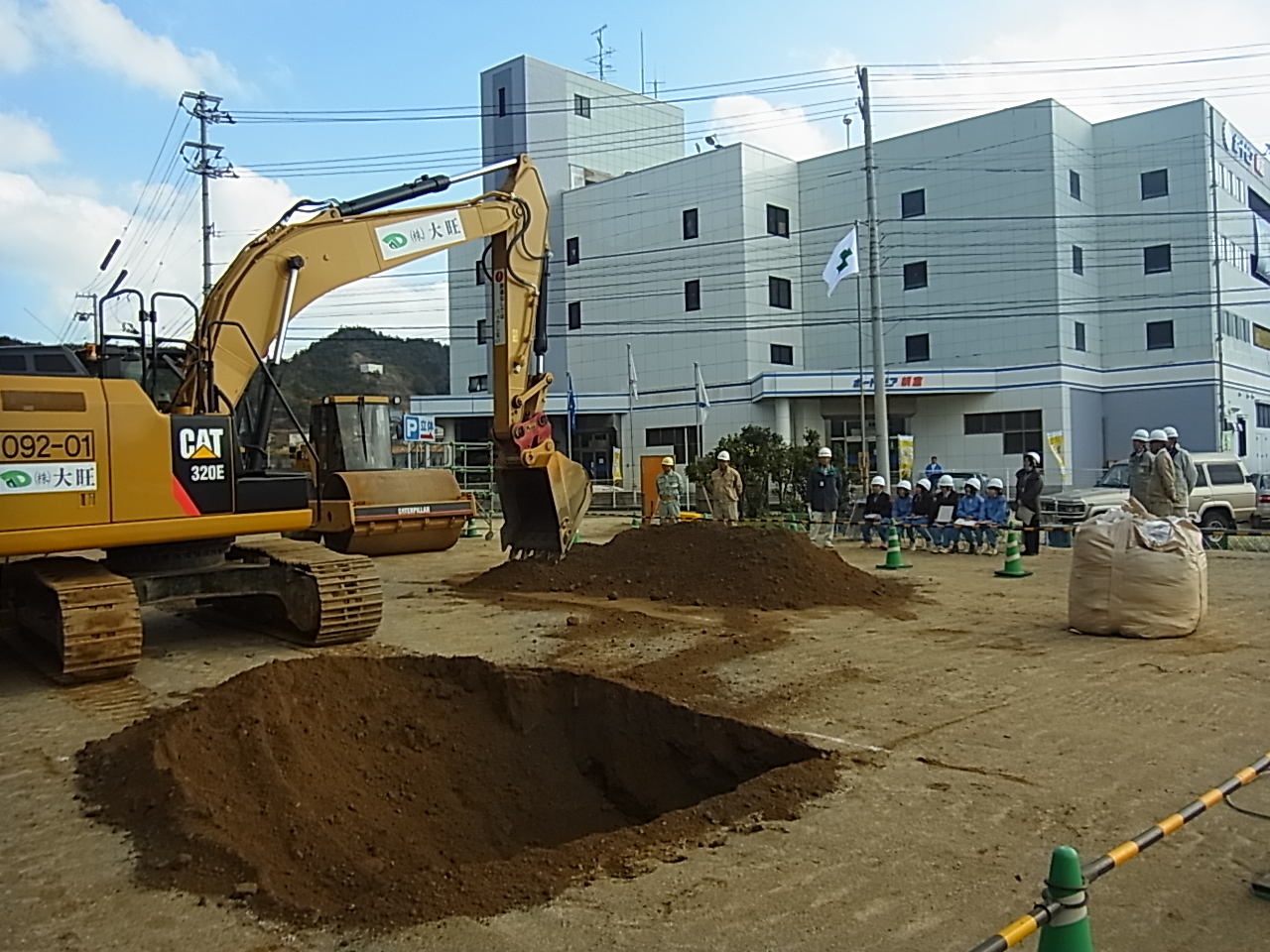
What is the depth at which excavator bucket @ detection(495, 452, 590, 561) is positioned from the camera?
12133 mm

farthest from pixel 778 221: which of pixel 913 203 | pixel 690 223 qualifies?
pixel 913 203

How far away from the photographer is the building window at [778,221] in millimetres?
42375

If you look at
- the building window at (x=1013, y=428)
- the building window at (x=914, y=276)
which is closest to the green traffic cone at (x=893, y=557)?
the building window at (x=1013, y=428)

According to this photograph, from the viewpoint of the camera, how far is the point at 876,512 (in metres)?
18.5

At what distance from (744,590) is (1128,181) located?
3392 cm

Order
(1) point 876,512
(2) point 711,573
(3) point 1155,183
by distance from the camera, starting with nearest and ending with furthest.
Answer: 1. (2) point 711,573
2. (1) point 876,512
3. (3) point 1155,183

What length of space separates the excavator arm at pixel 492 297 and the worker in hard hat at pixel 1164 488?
6.56 meters

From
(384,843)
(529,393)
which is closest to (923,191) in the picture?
(529,393)

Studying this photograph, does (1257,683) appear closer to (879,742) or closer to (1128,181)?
(879,742)

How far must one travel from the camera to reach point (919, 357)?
40.6 m

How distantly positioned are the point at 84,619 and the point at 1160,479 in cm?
1094

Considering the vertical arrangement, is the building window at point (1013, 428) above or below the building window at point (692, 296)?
below

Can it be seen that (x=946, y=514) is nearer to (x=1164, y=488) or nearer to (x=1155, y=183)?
(x=1164, y=488)

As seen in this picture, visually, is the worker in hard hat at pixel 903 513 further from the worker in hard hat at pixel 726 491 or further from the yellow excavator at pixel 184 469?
the yellow excavator at pixel 184 469
